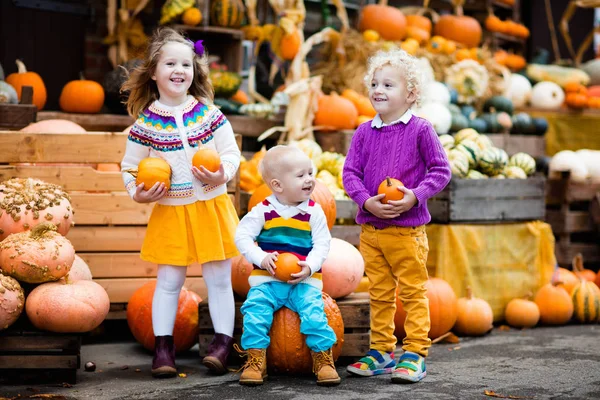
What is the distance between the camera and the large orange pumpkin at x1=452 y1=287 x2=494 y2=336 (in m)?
5.83

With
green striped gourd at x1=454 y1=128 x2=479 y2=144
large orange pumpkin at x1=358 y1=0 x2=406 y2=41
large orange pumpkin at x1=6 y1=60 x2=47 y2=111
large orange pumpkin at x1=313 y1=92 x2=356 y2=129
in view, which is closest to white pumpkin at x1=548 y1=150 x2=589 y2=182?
green striped gourd at x1=454 y1=128 x2=479 y2=144

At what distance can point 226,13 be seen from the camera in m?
7.70

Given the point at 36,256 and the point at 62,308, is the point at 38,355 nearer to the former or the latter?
the point at 62,308

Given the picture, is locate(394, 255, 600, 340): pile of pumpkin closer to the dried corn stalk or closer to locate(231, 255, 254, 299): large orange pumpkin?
locate(231, 255, 254, 299): large orange pumpkin

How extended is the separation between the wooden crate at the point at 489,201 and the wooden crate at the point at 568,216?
0.64 m

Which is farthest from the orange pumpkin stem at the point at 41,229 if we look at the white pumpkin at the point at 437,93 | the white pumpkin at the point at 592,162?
the white pumpkin at the point at 592,162

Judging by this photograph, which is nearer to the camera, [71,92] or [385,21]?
[71,92]

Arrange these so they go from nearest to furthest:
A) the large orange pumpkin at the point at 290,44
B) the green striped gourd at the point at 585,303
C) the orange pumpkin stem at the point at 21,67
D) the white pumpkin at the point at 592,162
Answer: the green striped gourd at the point at 585,303 → the orange pumpkin stem at the point at 21,67 → the white pumpkin at the point at 592,162 → the large orange pumpkin at the point at 290,44

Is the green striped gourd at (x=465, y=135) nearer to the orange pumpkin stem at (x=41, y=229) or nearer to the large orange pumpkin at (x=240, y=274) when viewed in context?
the large orange pumpkin at (x=240, y=274)

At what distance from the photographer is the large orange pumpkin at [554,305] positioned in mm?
6336

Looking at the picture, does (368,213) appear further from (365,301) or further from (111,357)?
(111,357)

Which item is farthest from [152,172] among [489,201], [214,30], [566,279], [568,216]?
[568,216]

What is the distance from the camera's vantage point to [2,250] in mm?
4367

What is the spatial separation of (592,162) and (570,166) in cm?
30
